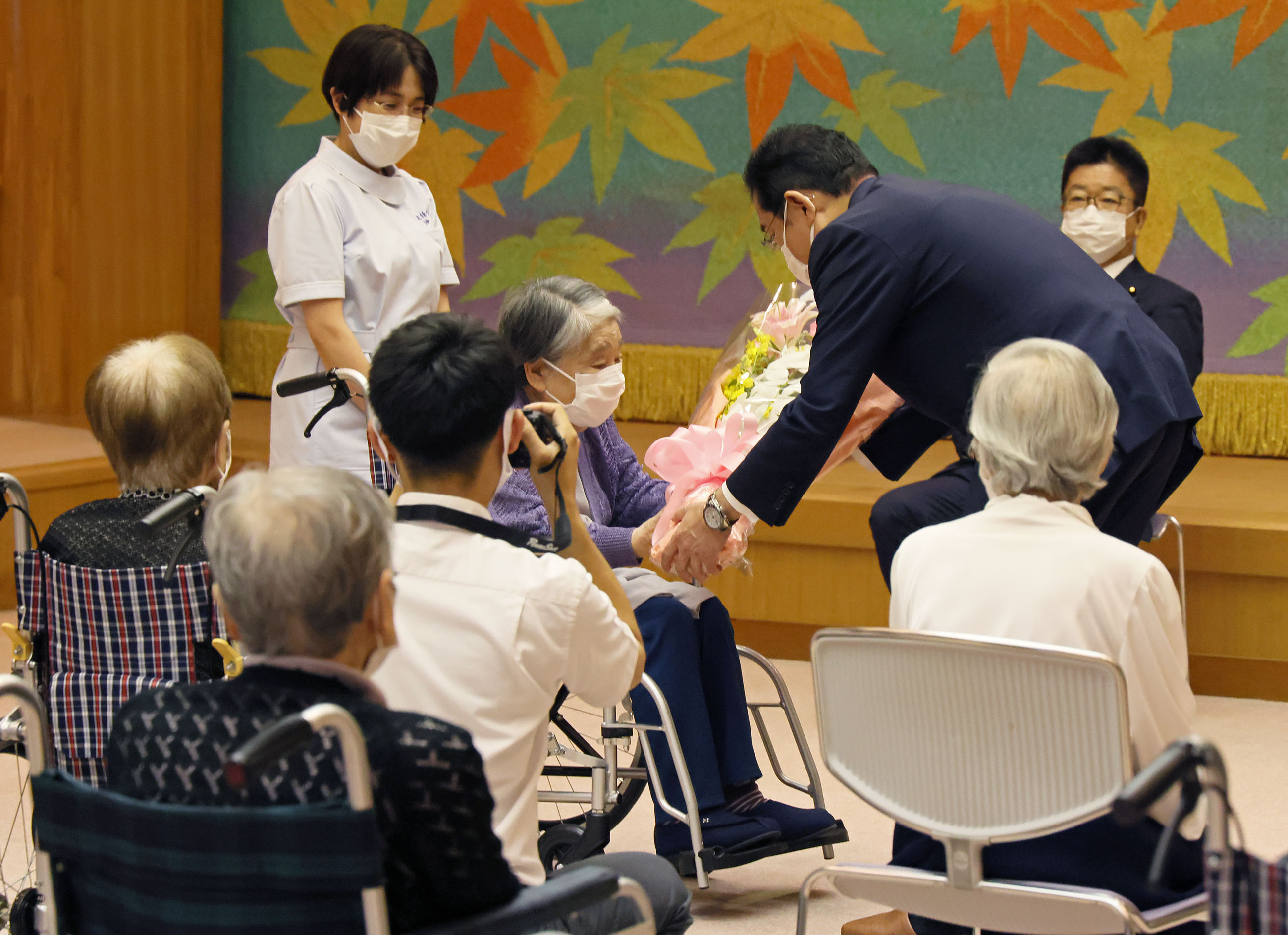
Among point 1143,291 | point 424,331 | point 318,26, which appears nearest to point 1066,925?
point 424,331

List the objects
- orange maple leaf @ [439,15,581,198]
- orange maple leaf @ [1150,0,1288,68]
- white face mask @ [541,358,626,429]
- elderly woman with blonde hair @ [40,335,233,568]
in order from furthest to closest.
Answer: orange maple leaf @ [439,15,581,198] → orange maple leaf @ [1150,0,1288,68] → white face mask @ [541,358,626,429] → elderly woman with blonde hair @ [40,335,233,568]

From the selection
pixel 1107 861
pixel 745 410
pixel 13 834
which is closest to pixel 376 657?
pixel 1107 861

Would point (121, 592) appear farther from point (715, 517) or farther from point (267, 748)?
point (715, 517)

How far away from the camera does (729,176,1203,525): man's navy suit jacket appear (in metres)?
2.43

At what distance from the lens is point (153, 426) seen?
6.73 feet

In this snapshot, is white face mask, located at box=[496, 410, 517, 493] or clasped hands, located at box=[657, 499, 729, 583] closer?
white face mask, located at box=[496, 410, 517, 493]

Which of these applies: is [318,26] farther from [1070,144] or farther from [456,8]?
[1070,144]

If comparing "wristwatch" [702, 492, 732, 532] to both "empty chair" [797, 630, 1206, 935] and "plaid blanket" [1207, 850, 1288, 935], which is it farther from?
"plaid blanket" [1207, 850, 1288, 935]

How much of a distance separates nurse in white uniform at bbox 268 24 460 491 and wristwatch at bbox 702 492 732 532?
0.91 metres

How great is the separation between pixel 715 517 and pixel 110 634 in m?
1.01

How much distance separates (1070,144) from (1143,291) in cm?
153

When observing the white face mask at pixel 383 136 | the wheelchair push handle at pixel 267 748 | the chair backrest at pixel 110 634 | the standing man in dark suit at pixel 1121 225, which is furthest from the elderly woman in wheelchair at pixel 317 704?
the standing man in dark suit at pixel 1121 225

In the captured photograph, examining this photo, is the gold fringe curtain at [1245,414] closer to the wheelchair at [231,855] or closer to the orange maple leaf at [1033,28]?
the orange maple leaf at [1033,28]

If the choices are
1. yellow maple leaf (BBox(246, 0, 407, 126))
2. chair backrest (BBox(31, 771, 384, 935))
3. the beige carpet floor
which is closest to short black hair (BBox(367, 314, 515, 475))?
chair backrest (BBox(31, 771, 384, 935))
